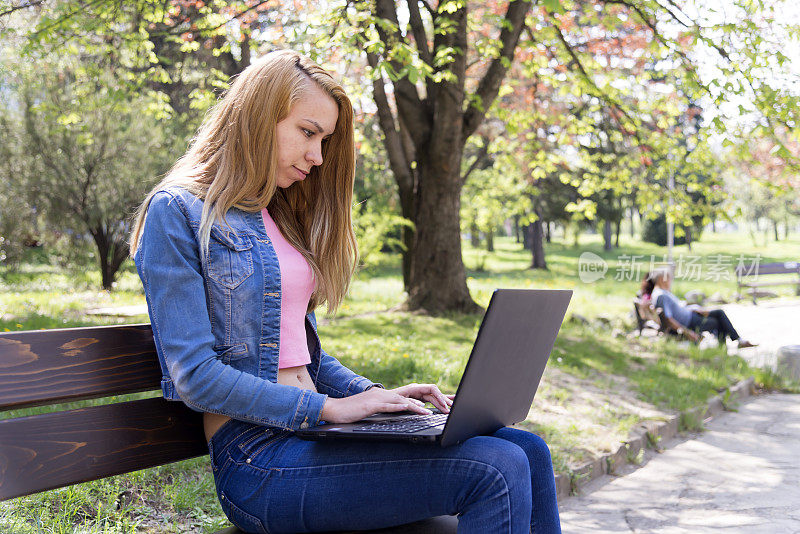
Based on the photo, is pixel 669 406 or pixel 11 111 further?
pixel 11 111

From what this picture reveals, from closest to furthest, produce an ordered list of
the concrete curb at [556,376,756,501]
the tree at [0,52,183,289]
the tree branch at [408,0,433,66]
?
the concrete curb at [556,376,756,501] < the tree branch at [408,0,433,66] < the tree at [0,52,183,289]

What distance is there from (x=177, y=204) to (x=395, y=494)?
39.8 inches

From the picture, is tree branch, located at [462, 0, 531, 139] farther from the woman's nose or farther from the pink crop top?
the pink crop top

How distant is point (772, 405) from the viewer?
24.6 ft

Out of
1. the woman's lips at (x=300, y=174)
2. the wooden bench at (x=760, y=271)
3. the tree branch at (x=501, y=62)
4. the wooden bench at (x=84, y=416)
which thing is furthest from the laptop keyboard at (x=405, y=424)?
the wooden bench at (x=760, y=271)

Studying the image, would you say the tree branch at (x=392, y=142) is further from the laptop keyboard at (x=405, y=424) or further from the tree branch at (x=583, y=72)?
the laptop keyboard at (x=405, y=424)

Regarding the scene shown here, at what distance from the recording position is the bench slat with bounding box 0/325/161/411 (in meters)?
1.99

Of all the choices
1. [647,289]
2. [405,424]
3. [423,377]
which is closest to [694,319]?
[647,289]

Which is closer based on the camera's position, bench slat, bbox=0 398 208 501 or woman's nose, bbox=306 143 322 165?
bench slat, bbox=0 398 208 501

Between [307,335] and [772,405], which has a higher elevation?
[307,335]

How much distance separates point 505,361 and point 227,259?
0.85m

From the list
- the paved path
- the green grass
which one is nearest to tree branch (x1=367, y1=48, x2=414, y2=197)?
the green grass

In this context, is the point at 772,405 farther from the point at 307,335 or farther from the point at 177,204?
the point at 177,204

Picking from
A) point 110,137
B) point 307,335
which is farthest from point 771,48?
point 110,137
